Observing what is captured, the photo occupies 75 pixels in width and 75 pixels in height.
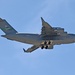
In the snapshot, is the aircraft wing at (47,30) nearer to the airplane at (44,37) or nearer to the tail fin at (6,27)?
the airplane at (44,37)

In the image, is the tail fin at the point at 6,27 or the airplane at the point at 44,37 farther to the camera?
the tail fin at the point at 6,27

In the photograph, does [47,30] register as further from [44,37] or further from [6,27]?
[6,27]

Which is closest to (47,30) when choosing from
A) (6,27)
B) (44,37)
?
(44,37)

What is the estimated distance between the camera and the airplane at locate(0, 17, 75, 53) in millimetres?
66500

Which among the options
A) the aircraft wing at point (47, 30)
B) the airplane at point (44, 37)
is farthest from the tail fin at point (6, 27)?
the aircraft wing at point (47, 30)

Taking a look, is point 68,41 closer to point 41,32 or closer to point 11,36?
point 41,32

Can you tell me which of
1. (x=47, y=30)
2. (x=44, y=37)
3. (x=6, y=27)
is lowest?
(x=44, y=37)

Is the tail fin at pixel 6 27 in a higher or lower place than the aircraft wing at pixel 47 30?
higher

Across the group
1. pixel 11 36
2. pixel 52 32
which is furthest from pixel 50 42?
pixel 11 36

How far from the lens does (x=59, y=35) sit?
67.6 meters

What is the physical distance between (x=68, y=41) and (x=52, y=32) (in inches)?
119

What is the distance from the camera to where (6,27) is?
68500 mm

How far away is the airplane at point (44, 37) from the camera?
218ft

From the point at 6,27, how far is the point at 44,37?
6.17 metres
